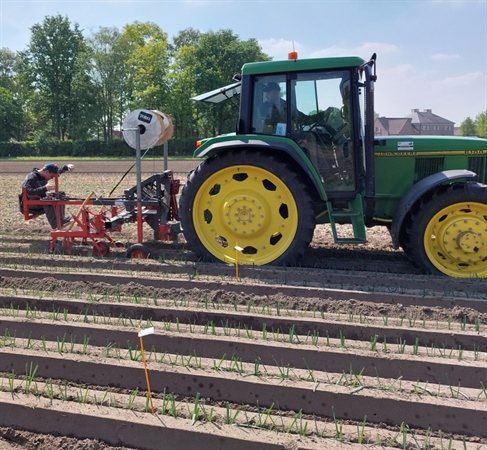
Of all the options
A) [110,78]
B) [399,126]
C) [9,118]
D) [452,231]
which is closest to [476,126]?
[399,126]

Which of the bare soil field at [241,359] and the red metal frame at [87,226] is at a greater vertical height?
the red metal frame at [87,226]

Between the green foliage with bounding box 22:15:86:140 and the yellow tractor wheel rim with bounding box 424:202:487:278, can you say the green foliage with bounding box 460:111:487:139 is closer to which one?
the green foliage with bounding box 22:15:86:140

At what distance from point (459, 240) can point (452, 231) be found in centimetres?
12

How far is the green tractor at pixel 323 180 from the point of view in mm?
5438

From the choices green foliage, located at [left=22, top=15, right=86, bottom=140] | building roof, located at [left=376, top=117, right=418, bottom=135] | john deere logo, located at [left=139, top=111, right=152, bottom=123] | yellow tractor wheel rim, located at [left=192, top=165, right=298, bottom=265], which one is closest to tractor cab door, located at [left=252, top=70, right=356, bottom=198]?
yellow tractor wheel rim, located at [left=192, top=165, right=298, bottom=265]

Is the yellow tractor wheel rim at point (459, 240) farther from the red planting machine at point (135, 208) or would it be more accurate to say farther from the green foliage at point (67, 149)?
the green foliage at point (67, 149)

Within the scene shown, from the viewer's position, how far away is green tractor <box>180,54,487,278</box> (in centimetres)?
544

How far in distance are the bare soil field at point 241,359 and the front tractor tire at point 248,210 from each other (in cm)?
35

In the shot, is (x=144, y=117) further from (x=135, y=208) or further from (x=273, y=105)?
(x=273, y=105)

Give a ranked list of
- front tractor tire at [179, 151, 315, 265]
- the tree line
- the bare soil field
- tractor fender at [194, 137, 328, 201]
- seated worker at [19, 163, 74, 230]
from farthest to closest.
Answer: the tree line → seated worker at [19, 163, 74, 230] → front tractor tire at [179, 151, 315, 265] → tractor fender at [194, 137, 328, 201] → the bare soil field

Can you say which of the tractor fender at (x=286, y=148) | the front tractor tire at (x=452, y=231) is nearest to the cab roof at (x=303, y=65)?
the tractor fender at (x=286, y=148)

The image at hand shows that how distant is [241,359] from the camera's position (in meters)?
3.73

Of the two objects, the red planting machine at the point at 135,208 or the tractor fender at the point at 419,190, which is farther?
the red planting machine at the point at 135,208

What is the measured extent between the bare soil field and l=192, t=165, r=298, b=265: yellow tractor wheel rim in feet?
1.14
